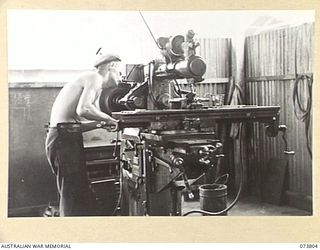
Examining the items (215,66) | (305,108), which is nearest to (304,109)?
(305,108)

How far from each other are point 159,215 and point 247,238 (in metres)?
0.17

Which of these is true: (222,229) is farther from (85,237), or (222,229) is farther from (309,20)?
(309,20)

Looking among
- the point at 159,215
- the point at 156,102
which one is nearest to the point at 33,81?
the point at 156,102

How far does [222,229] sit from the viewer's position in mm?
1167

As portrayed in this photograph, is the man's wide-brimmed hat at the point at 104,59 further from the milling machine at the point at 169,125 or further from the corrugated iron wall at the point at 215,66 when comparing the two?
the corrugated iron wall at the point at 215,66

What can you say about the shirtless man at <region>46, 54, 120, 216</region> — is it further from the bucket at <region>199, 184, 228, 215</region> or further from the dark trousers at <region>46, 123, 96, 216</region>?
the bucket at <region>199, 184, 228, 215</region>

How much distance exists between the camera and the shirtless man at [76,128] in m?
1.18

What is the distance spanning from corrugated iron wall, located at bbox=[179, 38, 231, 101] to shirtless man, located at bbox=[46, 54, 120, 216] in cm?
17

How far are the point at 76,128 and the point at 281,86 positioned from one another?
1.36ft

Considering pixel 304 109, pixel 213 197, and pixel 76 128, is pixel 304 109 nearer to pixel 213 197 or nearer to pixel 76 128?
pixel 213 197

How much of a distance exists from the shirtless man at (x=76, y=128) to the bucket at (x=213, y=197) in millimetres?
212

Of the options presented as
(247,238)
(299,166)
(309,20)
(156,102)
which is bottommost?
(247,238)

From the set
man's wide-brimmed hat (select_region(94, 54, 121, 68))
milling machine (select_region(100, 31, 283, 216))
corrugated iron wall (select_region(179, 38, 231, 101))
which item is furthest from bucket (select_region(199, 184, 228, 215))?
man's wide-brimmed hat (select_region(94, 54, 121, 68))

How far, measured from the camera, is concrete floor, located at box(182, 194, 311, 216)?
46.4 inches
